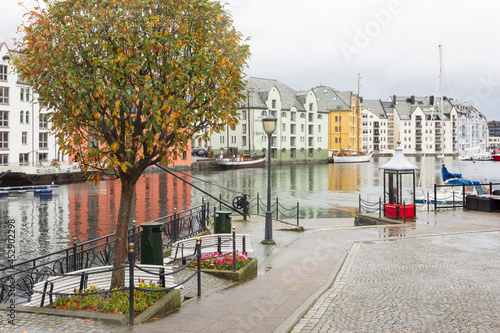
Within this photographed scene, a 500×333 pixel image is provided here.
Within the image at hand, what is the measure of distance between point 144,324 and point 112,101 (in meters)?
4.04

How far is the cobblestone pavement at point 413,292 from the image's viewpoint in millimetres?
7699

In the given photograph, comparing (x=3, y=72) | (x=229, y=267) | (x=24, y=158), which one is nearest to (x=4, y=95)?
(x=3, y=72)

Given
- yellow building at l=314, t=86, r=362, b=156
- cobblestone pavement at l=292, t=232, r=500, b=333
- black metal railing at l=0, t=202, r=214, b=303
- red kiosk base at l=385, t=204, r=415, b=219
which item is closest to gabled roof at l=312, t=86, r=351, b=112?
yellow building at l=314, t=86, r=362, b=156

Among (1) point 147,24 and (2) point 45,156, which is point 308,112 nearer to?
(2) point 45,156

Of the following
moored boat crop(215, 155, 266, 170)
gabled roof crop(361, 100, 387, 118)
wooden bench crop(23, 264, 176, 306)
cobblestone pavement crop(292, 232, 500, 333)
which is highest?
gabled roof crop(361, 100, 387, 118)

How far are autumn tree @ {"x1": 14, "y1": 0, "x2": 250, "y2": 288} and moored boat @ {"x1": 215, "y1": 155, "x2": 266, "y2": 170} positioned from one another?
91925 mm

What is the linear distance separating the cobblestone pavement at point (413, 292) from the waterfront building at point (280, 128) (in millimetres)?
92165

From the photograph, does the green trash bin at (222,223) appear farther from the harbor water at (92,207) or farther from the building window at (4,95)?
the building window at (4,95)

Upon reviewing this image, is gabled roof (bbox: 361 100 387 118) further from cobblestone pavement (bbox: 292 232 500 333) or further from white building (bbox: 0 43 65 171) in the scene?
cobblestone pavement (bbox: 292 232 500 333)

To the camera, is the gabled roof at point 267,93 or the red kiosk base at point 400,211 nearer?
the red kiosk base at point 400,211

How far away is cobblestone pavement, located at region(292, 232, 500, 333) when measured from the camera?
770 centimetres

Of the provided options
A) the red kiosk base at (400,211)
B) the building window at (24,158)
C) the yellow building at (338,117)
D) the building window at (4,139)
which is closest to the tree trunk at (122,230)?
the red kiosk base at (400,211)

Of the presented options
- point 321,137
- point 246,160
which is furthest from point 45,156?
point 321,137

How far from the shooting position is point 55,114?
8484mm
